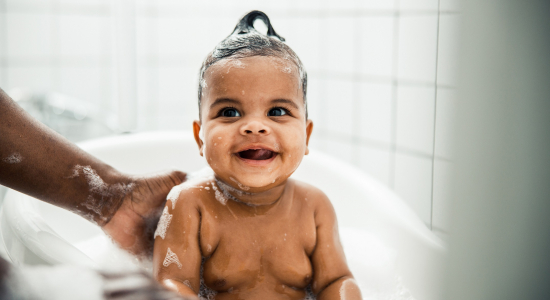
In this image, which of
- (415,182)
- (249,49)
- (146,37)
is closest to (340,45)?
(415,182)

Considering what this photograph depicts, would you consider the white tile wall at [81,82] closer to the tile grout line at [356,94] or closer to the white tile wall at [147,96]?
the white tile wall at [147,96]

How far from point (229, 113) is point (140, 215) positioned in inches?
14.7

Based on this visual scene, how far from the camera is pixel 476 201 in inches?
10.3

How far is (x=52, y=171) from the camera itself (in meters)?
0.91

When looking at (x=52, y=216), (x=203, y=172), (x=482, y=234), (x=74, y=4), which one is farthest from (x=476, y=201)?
(x=74, y=4)

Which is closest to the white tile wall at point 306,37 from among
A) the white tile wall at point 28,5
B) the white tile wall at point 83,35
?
the white tile wall at point 83,35

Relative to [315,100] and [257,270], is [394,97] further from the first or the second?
[257,270]

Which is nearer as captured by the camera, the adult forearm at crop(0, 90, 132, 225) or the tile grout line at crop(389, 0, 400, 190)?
the adult forearm at crop(0, 90, 132, 225)

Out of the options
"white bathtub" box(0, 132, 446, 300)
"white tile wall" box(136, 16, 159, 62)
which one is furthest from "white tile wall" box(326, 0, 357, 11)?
"white tile wall" box(136, 16, 159, 62)

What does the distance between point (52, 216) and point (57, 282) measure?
106 cm

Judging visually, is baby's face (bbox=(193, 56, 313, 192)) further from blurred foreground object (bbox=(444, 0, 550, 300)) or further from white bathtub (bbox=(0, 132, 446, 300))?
blurred foreground object (bbox=(444, 0, 550, 300))

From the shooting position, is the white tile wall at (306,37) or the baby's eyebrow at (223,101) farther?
the white tile wall at (306,37)

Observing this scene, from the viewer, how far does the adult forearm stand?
2.84ft

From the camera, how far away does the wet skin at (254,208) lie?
0.80 metres
